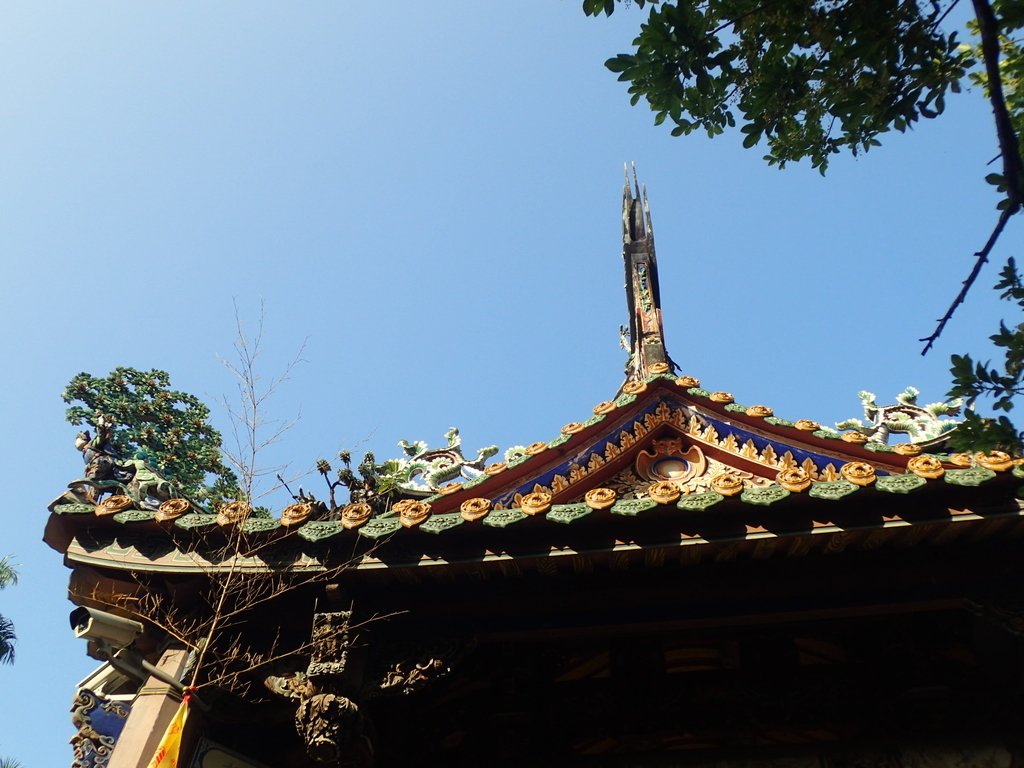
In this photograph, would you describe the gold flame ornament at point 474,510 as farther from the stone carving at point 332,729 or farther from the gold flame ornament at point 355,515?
the stone carving at point 332,729

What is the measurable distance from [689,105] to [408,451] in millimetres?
4157

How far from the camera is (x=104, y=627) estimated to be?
465 centimetres

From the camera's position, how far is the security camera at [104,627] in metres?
4.64

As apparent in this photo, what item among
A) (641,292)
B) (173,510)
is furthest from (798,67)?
(641,292)

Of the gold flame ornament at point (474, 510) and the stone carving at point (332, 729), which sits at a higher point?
the gold flame ornament at point (474, 510)

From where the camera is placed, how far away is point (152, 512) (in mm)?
4594

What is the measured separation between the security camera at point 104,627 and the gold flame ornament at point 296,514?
3.66 ft

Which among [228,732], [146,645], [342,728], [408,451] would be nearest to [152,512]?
[146,645]

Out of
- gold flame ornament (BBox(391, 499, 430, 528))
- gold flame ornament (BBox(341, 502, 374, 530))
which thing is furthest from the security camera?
gold flame ornament (BBox(391, 499, 430, 528))

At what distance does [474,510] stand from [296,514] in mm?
1010

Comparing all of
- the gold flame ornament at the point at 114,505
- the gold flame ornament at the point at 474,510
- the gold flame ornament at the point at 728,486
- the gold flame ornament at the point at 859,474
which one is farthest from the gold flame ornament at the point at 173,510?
the gold flame ornament at the point at 859,474

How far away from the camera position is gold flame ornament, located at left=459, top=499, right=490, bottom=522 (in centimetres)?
432

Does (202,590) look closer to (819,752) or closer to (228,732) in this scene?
(228,732)

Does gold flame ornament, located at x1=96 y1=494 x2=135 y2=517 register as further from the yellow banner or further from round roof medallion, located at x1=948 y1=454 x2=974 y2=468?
round roof medallion, located at x1=948 y1=454 x2=974 y2=468
